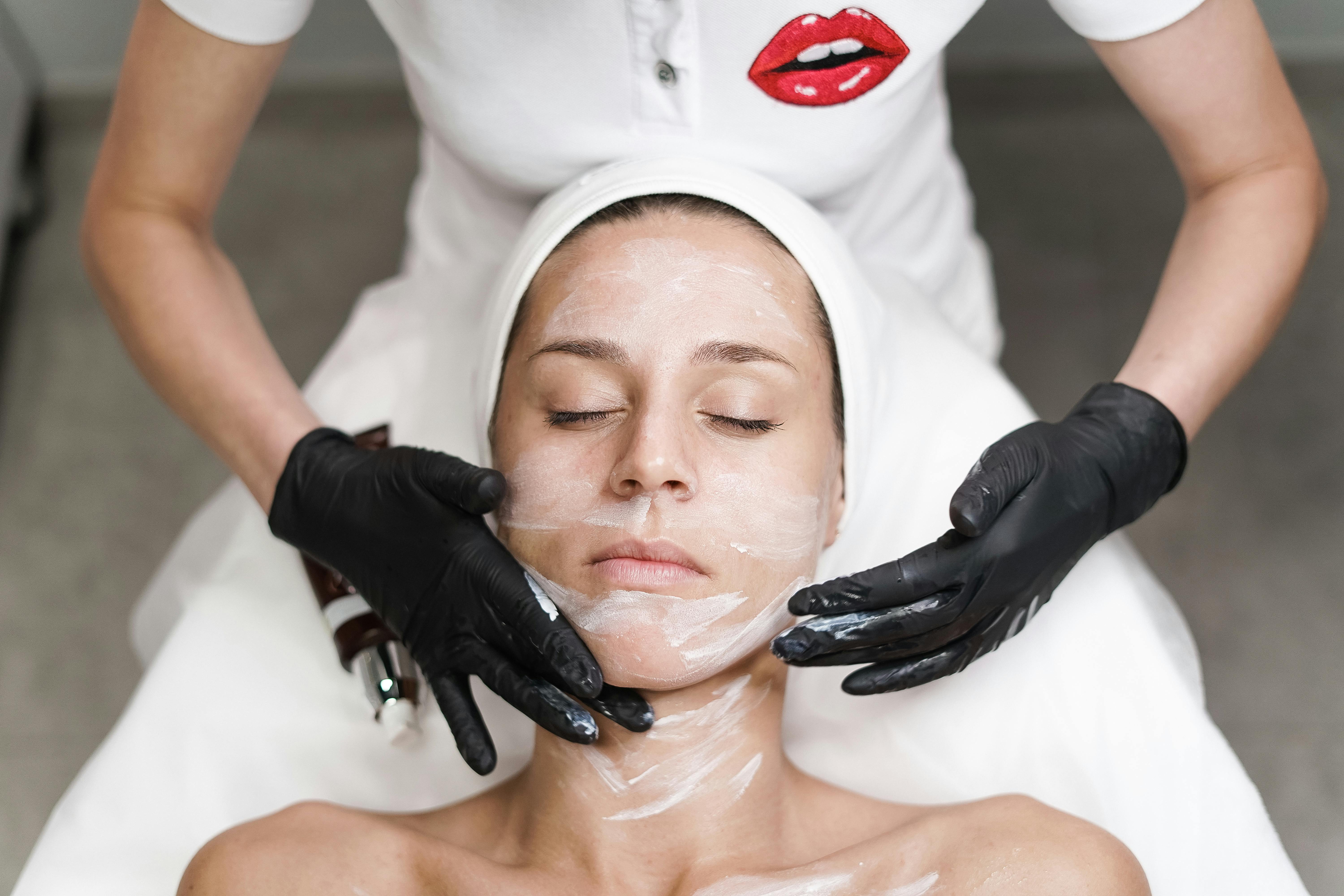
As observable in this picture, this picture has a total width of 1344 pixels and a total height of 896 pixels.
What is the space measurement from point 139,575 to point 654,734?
57.8 inches

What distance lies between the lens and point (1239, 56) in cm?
135

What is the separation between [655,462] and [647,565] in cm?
11

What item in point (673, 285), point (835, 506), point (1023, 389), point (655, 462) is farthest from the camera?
point (1023, 389)

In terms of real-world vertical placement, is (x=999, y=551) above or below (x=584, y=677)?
above

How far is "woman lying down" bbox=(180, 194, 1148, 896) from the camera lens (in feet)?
3.90

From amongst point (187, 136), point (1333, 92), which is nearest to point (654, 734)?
point (187, 136)

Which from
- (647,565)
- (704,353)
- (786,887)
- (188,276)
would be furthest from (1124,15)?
(188,276)

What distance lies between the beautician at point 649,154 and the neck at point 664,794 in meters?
0.07

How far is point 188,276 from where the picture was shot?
149cm

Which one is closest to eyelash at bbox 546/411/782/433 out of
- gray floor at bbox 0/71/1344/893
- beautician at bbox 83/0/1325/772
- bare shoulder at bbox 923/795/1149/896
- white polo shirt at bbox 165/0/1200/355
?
beautician at bbox 83/0/1325/772

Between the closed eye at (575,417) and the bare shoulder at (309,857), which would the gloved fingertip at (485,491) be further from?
the bare shoulder at (309,857)

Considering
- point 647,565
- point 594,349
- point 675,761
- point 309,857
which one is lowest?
point 309,857

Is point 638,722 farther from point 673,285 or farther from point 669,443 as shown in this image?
point 673,285

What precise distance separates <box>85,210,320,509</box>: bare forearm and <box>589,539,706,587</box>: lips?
50cm
